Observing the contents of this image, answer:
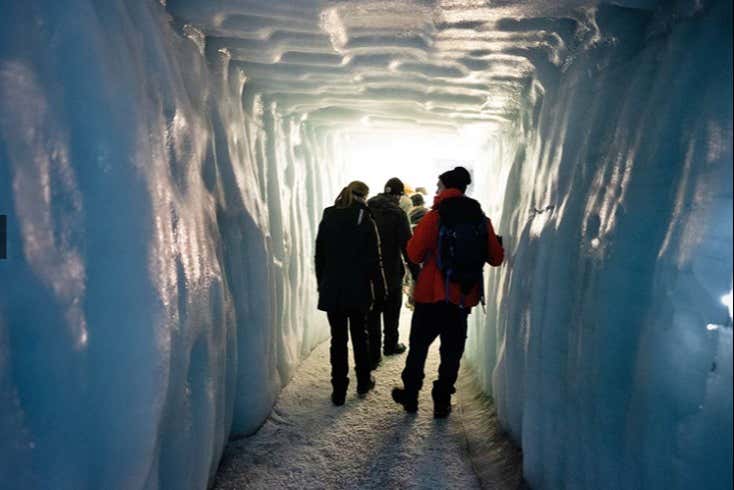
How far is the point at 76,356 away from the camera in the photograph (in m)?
1.71

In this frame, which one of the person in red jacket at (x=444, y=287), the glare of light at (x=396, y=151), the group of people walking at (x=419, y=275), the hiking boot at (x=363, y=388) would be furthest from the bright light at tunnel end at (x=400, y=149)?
the hiking boot at (x=363, y=388)

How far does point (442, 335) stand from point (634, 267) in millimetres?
1990

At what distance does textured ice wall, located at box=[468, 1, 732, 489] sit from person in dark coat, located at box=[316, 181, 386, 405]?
125 centimetres

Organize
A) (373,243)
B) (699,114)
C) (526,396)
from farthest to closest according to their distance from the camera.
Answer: (373,243)
(526,396)
(699,114)

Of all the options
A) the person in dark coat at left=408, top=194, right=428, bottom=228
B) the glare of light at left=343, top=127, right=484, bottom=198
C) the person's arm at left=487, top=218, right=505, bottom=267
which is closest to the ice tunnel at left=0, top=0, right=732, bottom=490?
the person's arm at left=487, top=218, right=505, bottom=267

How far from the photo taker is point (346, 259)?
3900 mm

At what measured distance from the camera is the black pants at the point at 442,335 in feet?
12.0

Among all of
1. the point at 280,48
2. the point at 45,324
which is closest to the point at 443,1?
the point at 280,48

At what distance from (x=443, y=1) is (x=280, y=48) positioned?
120 centimetres

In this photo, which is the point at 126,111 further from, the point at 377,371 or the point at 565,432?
the point at 377,371

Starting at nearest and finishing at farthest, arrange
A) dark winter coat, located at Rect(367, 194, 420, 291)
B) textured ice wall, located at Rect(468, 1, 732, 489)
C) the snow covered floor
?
textured ice wall, located at Rect(468, 1, 732, 489), the snow covered floor, dark winter coat, located at Rect(367, 194, 420, 291)

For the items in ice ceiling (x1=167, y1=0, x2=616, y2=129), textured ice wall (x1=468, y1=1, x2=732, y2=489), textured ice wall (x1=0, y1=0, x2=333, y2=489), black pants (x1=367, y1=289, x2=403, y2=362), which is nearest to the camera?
textured ice wall (x1=468, y1=1, x2=732, y2=489)

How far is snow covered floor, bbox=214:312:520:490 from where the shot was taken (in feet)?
10.2

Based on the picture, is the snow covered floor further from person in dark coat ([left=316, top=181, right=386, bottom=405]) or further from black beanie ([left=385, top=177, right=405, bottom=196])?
black beanie ([left=385, top=177, right=405, bottom=196])
